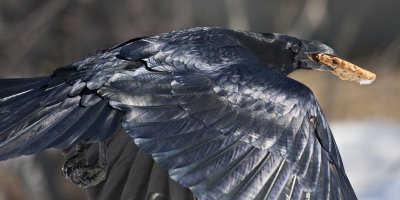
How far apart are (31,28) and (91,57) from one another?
102 inches

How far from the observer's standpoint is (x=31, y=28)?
23.1 feet

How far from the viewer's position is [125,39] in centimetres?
777

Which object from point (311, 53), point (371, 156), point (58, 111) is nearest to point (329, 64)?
point (311, 53)

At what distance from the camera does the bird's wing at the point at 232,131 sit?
3.75 metres

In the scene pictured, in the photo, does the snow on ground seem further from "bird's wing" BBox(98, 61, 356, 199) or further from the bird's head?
"bird's wing" BBox(98, 61, 356, 199)

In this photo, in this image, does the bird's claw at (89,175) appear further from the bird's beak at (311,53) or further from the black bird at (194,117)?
the bird's beak at (311,53)

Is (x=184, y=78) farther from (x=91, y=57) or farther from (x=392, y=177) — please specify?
(x=392, y=177)

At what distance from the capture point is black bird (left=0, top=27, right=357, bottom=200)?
3.78 metres

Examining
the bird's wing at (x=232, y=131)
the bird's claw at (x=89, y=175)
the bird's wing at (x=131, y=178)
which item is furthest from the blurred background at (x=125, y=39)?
the bird's wing at (x=232, y=131)

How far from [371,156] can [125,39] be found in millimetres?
2879

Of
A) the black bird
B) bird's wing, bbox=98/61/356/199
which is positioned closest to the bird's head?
the black bird

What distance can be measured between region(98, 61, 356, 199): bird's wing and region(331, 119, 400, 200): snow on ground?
13.1ft

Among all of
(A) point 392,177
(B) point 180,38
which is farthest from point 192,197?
(A) point 392,177

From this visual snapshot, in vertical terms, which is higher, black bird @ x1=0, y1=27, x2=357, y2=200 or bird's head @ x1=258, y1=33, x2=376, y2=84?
black bird @ x1=0, y1=27, x2=357, y2=200
